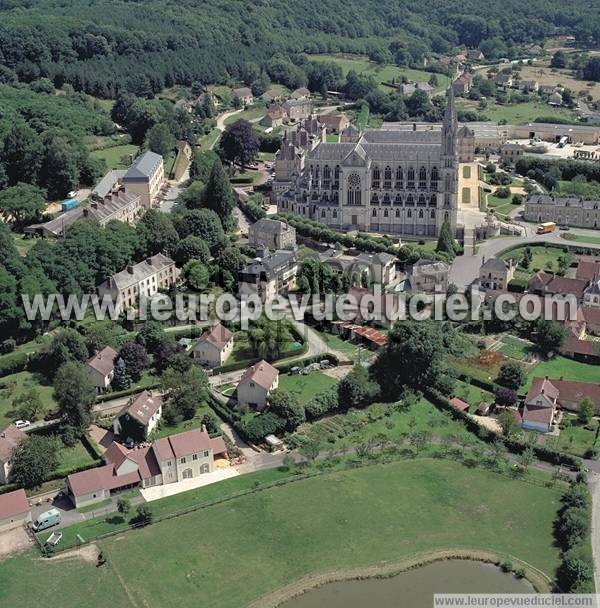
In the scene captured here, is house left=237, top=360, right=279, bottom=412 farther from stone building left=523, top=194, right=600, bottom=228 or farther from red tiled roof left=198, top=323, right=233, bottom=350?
stone building left=523, top=194, right=600, bottom=228

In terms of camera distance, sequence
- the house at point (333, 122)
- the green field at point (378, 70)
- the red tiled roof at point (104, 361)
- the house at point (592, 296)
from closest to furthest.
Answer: the red tiled roof at point (104, 361)
the house at point (592, 296)
the house at point (333, 122)
the green field at point (378, 70)

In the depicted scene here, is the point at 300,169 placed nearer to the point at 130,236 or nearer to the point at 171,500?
the point at 130,236

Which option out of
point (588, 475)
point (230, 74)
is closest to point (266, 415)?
point (588, 475)

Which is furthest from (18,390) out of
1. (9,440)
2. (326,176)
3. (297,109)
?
(297,109)

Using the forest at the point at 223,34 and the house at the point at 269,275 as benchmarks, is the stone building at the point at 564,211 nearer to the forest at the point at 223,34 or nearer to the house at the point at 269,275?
the house at the point at 269,275

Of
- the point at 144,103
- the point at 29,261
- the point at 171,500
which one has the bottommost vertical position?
the point at 171,500

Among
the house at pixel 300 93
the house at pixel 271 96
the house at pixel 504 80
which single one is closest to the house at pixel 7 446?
the house at pixel 271 96
